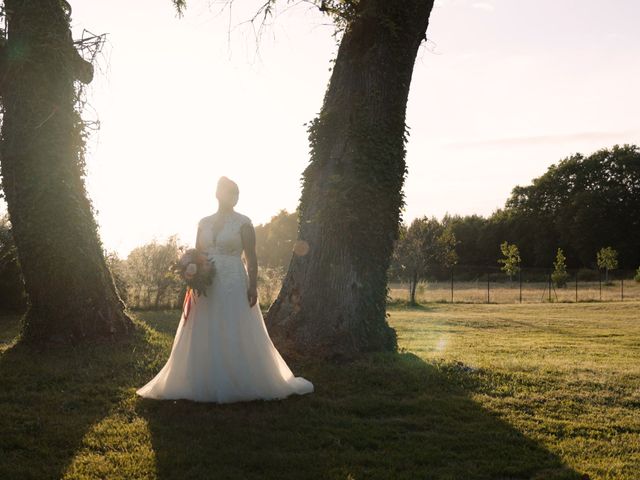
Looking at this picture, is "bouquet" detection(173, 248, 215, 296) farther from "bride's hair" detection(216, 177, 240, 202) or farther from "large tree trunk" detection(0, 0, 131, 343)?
"large tree trunk" detection(0, 0, 131, 343)

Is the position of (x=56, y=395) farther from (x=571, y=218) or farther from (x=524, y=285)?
(x=571, y=218)

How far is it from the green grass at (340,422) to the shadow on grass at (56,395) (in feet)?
0.06

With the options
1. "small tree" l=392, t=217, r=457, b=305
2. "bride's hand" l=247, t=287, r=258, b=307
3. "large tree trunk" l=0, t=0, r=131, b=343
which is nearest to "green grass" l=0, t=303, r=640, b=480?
"large tree trunk" l=0, t=0, r=131, b=343

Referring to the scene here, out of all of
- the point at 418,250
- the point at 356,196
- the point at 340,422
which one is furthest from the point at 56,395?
the point at 418,250

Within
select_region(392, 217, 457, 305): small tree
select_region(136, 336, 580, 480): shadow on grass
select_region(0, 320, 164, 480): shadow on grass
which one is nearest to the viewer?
select_region(136, 336, 580, 480): shadow on grass

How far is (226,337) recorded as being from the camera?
23.4 feet

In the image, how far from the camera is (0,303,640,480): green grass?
536 centimetres

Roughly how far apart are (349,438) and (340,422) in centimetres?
53

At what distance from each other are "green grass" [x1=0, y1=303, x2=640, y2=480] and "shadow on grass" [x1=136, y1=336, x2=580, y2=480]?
18 mm

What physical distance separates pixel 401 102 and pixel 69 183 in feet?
19.1

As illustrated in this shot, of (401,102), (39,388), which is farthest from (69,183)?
(401,102)

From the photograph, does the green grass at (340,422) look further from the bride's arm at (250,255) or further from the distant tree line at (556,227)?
the distant tree line at (556,227)

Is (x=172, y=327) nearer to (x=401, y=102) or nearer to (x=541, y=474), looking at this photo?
(x=401, y=102)

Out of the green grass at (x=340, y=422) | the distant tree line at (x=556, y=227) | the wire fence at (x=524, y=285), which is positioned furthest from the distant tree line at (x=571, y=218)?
the green grass at (x=340, y=422)
